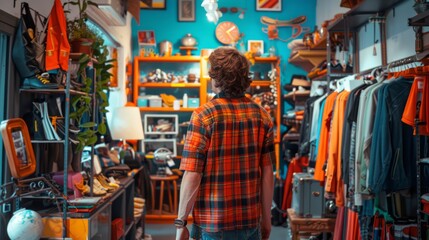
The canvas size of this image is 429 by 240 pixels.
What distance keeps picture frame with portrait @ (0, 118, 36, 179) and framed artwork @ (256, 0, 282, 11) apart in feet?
16.9

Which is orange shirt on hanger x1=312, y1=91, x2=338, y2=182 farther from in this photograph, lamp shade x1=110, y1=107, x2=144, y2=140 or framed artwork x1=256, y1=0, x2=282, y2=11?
framed artwork x1=256, y1=0, x2=282, y2=11

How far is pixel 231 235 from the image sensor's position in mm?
2084

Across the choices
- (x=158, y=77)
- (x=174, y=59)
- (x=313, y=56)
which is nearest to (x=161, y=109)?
(x=158, y=77)

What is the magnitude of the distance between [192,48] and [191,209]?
493 centimetres

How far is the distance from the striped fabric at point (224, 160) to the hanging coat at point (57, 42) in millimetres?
1251

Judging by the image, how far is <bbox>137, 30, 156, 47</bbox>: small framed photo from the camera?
6.91m

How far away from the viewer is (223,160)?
6.77ft

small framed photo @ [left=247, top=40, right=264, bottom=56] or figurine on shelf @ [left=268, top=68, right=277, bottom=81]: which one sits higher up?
small framed photo @ [left=247, top=40, right=264, bottom=56]

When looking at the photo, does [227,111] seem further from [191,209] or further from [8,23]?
[8,23]

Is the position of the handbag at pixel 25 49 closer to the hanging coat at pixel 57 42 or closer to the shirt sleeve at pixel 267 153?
the hanging coat at pixel 57 42

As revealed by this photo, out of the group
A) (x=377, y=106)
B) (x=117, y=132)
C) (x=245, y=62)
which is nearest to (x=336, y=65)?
(x=377, y=106)

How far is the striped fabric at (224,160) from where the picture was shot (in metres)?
2.04

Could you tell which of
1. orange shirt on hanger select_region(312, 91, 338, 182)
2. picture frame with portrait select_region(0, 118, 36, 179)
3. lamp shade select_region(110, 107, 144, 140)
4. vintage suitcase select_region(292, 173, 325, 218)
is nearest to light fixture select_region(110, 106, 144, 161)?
lamp shade select_region(110, 107, 144, 140)

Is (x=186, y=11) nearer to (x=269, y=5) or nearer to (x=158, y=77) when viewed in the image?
(x=158, y=77)
